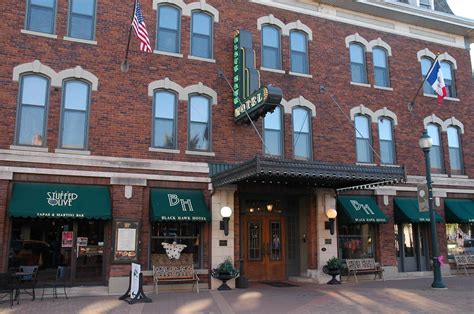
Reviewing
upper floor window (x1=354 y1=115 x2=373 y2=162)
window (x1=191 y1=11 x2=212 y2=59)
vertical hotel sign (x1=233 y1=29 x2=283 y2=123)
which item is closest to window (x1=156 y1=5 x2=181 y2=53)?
window (x1=191 y1=11 x2=212 y2=59)

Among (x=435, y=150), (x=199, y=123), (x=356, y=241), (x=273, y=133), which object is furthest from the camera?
(x=435, y=150)

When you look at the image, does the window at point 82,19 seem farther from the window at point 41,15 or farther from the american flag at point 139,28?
the american flag at point 139,28

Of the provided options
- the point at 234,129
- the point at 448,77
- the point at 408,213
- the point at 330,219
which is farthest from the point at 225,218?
the point at 448,77

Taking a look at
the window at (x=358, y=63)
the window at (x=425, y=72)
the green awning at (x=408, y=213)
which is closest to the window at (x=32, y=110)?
the window at (x=358, y=63)

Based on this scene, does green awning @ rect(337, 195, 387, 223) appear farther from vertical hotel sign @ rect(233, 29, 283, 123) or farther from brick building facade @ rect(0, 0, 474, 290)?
vertical hotel sign @ rect(233, 29, 283, 123)

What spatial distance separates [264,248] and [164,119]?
6077 millimetres

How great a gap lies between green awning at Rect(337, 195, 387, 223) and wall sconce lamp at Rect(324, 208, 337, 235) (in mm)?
545

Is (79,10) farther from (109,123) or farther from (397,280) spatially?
(397,280)

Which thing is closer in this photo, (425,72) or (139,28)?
(139,28)

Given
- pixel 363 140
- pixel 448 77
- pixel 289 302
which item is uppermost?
pixel 448 77

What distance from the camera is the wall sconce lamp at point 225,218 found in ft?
50.4

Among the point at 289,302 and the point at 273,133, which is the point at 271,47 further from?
the point at 289,302

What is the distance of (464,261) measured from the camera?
19750mm

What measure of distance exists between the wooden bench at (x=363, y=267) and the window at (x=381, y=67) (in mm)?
7365
